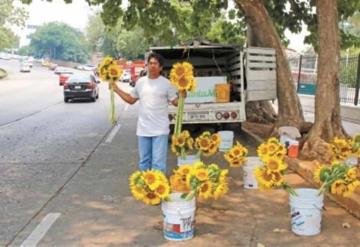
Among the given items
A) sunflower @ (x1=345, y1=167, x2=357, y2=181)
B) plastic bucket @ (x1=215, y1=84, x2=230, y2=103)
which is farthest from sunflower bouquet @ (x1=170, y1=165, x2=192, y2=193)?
plastic bucket @ (x1=215, y1=84, x2=230, y2=103)

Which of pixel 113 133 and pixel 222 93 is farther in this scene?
pixel 113 133

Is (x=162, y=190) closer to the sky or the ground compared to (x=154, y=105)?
closer to the ground

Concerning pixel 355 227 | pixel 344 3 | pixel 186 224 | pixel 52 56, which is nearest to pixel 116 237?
pixel 186 224

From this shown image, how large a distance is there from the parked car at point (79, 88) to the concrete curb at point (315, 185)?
22720mm

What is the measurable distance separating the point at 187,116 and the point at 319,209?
22.8 ft

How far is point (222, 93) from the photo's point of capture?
1294 centimetres

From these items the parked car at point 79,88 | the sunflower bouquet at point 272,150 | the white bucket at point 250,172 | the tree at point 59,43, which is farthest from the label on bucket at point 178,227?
the tree at point 59,43

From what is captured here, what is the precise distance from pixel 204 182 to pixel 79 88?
86.8 ft

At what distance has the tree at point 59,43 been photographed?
146m

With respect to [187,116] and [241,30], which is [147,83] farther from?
[241,30]

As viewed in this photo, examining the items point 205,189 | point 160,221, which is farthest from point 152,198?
point 160,221

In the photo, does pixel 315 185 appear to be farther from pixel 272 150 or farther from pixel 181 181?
pixel 181 181

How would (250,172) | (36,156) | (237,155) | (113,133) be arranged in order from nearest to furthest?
(237,155), (250,172), (36,156), (113,133)

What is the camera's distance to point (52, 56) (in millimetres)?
148875
